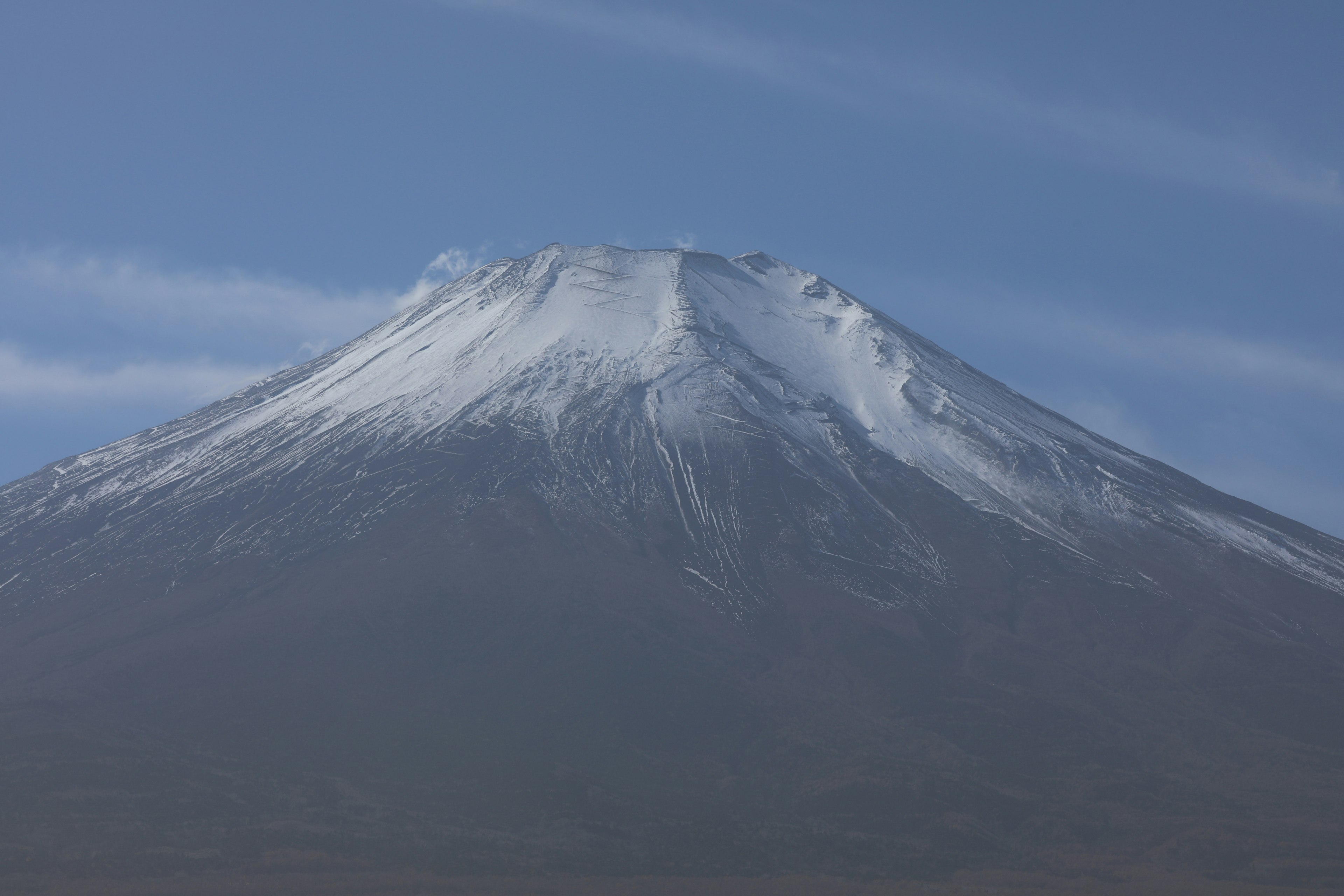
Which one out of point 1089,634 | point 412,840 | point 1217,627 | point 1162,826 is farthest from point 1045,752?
point 412,840

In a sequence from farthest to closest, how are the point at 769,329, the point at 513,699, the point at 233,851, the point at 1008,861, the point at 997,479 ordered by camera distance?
the point at 769,329
the point at 997,479
the point at 513,699
the point at 1008,861
the point at 233,851

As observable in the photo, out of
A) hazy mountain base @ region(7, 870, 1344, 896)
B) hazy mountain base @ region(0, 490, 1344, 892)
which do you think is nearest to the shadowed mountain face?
hazy mountain base @ region(0, 490, 1344, 892)

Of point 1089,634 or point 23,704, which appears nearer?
point 23,704

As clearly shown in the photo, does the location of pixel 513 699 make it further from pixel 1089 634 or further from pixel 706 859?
pixel 1089 634

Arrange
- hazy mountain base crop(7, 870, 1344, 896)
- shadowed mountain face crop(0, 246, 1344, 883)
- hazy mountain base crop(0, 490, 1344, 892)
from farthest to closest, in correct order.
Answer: shadowed mountain face crop(0, 246, 1344, 883), hazy mountain base crop(0, 490, 1344, 892), hazy mountain base crop(7, 870, 1344, 896)

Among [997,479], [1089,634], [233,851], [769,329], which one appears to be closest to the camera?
[233,851]

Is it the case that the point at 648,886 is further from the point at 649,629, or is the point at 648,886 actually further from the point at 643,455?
the point at 643,455

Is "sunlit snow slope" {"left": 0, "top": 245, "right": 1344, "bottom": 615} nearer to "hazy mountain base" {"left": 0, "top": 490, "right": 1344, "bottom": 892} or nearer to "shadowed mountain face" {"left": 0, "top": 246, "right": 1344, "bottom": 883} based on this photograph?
"shadowed mountain face" {"left": 0, "top": 246, "right": 1344, "bottom": 883}
